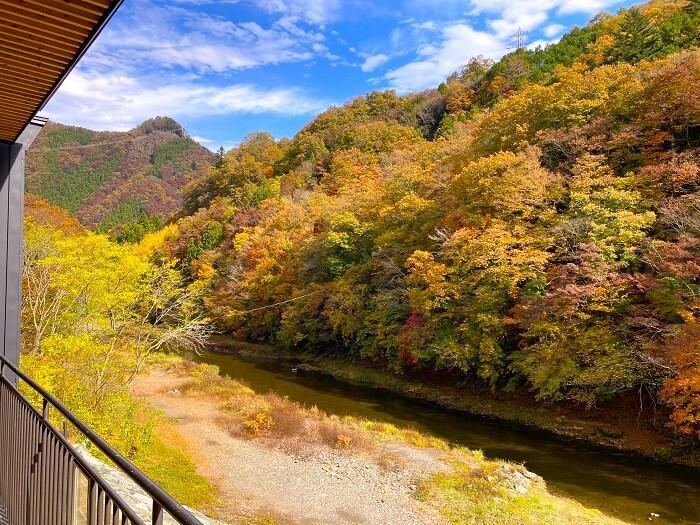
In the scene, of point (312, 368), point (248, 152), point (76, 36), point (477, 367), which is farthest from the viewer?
point (248, 152)

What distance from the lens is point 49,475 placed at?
262 cm

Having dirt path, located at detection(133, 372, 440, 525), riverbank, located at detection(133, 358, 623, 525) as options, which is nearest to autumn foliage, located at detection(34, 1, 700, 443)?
riverbank, located at detection(133, 358, 623, 525)

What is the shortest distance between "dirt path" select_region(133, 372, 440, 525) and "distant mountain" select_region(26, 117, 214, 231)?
75.1m

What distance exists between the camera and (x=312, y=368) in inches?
1120

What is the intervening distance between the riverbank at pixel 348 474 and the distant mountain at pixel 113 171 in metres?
73.4

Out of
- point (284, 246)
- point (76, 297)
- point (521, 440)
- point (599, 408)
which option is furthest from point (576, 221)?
point (284, 246)

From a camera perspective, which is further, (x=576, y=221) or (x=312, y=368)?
(x=312, y=368)

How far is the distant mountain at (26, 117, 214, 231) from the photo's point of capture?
296 ft

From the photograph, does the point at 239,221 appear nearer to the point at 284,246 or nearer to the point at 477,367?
the point at 284,246

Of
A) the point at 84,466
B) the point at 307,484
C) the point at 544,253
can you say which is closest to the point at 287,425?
the point at 307,484

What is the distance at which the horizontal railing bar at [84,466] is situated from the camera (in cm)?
166

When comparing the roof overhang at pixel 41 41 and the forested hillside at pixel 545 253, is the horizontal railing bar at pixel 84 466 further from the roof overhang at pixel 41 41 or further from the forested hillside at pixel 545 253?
the forested hillside at pixel 545 253

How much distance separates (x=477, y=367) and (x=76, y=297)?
15.5 meters

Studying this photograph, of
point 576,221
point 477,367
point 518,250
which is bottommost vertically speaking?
point 477,367
